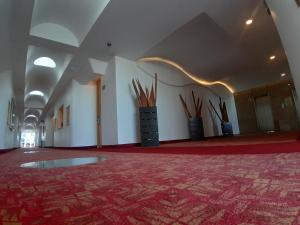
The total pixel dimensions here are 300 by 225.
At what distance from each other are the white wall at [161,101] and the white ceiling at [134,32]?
459 millimetres

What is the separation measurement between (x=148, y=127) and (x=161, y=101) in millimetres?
1408

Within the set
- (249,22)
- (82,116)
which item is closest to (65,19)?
(82,116)

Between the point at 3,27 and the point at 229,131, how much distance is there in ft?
25.0

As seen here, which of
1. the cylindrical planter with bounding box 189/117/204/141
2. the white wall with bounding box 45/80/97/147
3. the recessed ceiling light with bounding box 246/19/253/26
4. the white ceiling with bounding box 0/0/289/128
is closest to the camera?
the white ceiling with bounding box 0/0/289/128

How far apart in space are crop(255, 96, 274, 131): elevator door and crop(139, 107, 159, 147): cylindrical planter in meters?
7.31

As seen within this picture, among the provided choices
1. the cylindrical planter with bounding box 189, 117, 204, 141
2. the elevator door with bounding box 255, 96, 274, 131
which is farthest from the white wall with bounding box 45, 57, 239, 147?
the elevator door with bounding box 255, 96, 274, 131

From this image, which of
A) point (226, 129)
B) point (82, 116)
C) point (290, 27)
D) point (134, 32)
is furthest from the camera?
point (226, 129)

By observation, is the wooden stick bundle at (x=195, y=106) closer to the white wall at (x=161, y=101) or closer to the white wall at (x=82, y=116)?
the white wall at (x=161, y=101)

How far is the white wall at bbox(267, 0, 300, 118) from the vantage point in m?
1.85

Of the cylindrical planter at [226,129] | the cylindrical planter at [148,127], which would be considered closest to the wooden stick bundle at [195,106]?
the cylindrical planter at [226,129]

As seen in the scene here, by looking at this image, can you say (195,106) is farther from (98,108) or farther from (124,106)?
(98,108)

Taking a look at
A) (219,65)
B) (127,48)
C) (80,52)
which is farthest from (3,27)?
(219,65)

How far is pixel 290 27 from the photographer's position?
1972 mm

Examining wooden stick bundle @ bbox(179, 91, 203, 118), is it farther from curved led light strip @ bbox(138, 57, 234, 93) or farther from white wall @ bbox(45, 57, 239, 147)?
curved led light strip @ bbox(138, 57, 234, 93)
